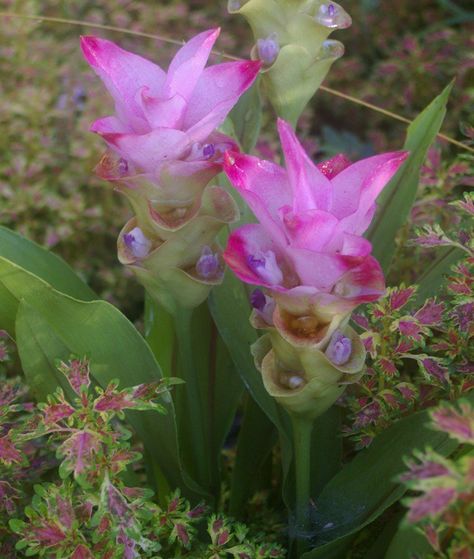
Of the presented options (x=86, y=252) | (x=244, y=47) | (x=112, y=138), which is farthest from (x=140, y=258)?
(x=244, y=47)

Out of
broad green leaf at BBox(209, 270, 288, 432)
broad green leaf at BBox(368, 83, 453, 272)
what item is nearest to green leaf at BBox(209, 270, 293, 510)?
broad green leaf at BBox(209, 270, 288, 432)

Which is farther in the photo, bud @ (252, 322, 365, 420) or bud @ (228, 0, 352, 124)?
bud @ (228, 0, 352, 124)

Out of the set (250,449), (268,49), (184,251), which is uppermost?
(268,49)

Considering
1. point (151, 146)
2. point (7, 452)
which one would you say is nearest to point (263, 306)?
point (151, 146)

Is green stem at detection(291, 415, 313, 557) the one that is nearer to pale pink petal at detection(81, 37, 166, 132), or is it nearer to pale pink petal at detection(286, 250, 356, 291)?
pale pink petal at detection(286, 250, 356, 291)

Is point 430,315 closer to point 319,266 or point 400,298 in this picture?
point 400,298

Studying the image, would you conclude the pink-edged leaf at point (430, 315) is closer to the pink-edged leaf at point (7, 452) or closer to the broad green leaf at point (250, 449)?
the broad green leaf at point (250, 449)
